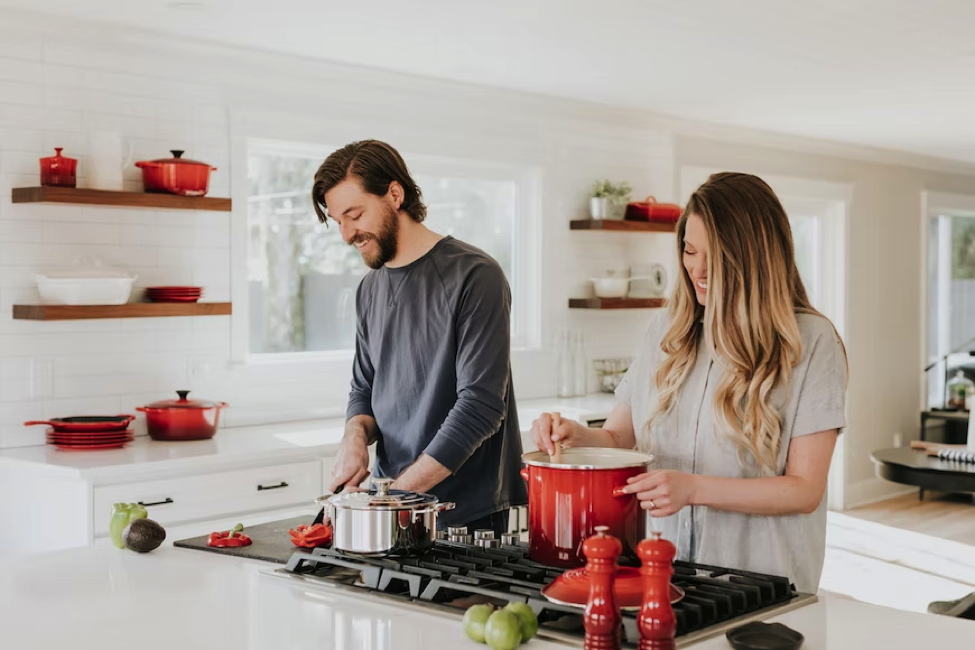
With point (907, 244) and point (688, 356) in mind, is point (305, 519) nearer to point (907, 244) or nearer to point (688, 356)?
point (688, 356)

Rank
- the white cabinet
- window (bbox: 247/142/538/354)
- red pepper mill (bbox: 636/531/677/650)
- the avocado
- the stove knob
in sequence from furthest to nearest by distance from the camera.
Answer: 1. window (bbox: 247/142/538/354)
2. the white cabinet
3. the avocado
4. the stove knob
5. red pepper mill (bbox: 636/531/677/650)

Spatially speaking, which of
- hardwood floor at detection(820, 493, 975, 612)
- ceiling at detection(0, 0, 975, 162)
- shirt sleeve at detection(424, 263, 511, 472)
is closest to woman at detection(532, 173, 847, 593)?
shirt sleeve at detection(424, 263, 511, 472)

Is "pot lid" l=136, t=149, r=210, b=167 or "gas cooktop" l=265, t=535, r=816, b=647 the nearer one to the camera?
"gas cooktop" l=265, t=535, r=816, b=647

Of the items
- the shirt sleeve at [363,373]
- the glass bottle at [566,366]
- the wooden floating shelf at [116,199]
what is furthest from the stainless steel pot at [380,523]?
the glass bottle at [566,366]

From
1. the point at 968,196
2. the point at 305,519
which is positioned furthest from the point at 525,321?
the point at 968,196

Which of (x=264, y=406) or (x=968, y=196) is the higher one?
(x=968, y=196)

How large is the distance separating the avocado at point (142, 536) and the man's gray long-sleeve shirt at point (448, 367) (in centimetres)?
63

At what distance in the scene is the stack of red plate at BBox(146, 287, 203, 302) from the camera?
4.02 metres

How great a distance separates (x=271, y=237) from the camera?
15.3 ft

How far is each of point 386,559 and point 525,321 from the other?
12.6ft

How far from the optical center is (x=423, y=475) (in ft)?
7.61

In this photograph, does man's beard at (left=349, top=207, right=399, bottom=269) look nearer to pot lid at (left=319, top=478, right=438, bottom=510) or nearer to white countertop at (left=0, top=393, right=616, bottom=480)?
pot lid at (left=319, top=478, right=438, bottom=510)

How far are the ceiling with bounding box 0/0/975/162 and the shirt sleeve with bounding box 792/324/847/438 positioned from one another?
201 centimetres

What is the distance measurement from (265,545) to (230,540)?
74 millimetres
